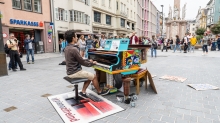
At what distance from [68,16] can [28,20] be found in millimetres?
5419

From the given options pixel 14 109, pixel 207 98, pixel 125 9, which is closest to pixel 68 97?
pixel 14 109

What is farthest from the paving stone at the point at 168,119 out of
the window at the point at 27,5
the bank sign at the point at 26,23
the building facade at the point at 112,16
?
the building facade at the point at 112,16

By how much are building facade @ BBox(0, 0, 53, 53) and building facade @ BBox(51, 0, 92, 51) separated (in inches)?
35.6

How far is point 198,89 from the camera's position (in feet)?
15.1

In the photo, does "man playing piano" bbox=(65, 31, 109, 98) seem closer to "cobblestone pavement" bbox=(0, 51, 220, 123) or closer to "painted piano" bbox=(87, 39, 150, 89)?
"painted piano" bbox=(87, 39, 150, 89)

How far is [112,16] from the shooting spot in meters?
29.5

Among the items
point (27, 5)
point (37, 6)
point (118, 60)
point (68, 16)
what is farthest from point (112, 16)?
point (118, 60)

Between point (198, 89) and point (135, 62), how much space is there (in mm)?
2158

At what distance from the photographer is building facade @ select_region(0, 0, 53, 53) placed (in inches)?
543

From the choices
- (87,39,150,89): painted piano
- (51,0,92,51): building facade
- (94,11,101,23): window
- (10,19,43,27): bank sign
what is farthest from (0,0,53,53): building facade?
(87,39,150,89): painted piano

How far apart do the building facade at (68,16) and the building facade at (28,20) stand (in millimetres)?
904

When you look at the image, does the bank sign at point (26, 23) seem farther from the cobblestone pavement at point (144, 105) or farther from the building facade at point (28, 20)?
the cobblestone pavement at point (144, 105)

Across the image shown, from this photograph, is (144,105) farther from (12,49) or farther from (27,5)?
(27,5)

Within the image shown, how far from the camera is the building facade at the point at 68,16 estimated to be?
60.2ft
